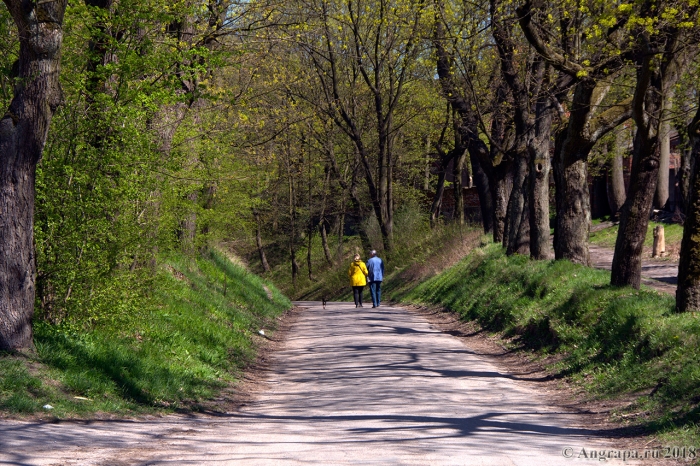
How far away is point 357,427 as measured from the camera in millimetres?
9031

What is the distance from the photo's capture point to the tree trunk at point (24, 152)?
394 inches

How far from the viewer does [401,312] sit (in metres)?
26.2

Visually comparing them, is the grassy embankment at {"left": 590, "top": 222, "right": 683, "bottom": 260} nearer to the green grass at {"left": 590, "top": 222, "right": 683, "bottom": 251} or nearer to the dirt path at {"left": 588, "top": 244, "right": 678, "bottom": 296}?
→ the green grass at {"left": 590, "top": 222, "right": 683, "bottom": 251}

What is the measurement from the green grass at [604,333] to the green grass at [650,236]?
13.2 metres

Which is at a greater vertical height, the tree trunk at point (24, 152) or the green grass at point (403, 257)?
the tree trunk at point (24, 152)

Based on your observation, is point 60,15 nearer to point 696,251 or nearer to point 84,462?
point 84,462

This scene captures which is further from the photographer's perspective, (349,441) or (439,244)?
(439,244)

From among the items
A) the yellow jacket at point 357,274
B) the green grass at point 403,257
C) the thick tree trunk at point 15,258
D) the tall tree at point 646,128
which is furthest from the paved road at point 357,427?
the green grass at point 403,257

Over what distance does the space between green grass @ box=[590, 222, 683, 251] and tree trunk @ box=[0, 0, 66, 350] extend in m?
25.2

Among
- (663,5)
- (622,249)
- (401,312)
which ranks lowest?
(401,312)

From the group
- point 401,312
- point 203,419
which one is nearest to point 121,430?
point 203,419

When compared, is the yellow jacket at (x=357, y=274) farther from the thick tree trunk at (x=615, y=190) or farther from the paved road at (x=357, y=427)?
the thick tree trunk at (x=615, y=190)

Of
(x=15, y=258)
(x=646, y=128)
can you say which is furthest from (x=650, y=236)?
(x=15, y=258)

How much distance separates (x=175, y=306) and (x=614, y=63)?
32.2ft
